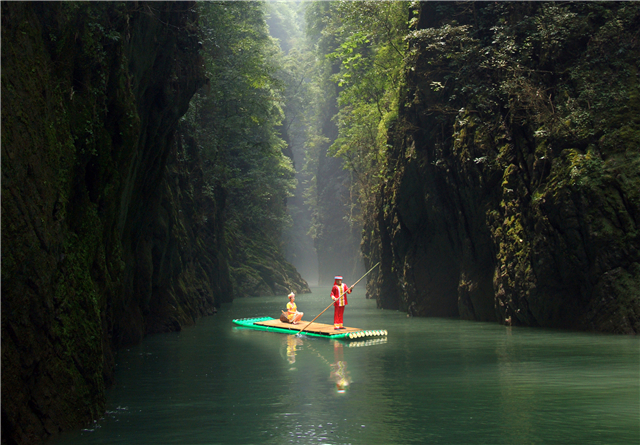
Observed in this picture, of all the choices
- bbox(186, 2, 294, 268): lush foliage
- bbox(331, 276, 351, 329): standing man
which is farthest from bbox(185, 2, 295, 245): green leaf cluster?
bbox(331, 276, 351, 329): standing man

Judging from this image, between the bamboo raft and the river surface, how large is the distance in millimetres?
455

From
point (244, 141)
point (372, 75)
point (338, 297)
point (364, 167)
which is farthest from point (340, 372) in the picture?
point (244, 141)

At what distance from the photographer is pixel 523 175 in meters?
18.8

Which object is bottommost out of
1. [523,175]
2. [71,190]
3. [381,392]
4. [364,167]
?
[381,392]

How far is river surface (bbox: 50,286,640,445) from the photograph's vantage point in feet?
23.4

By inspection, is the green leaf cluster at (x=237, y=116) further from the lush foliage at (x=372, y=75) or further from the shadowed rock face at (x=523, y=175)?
the shadowed rock face at (x=523, y=175)

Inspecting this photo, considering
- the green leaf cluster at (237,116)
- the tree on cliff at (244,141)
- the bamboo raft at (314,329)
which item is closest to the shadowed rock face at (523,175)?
the bamboo raft at (314,329)

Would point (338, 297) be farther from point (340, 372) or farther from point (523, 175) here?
point (523, 175)

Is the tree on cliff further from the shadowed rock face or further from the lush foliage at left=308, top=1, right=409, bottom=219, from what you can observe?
the shadowed rock face

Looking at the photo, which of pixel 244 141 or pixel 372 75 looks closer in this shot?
pixel 372 75

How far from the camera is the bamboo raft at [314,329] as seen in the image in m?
16.4

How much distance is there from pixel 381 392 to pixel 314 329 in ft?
27.7

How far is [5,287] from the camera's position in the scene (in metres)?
6.24

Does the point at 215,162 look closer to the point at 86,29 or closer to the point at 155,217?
the point at 155,217
